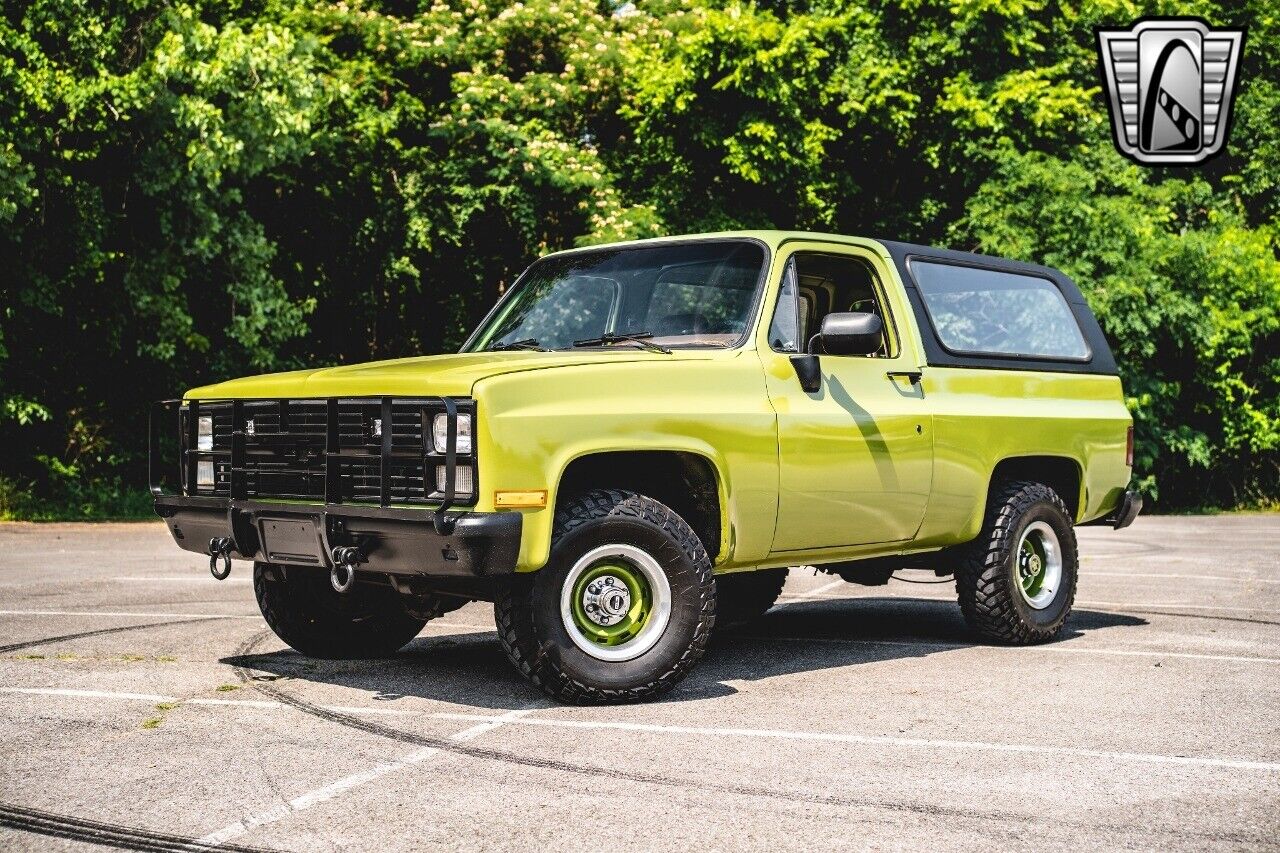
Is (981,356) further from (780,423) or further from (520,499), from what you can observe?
(520,499)

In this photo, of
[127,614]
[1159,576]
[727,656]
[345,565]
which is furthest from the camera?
[1159,576]

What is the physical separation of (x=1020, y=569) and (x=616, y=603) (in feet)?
10.3

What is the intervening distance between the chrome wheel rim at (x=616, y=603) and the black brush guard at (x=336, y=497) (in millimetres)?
537

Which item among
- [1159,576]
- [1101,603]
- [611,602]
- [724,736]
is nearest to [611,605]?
[611,602]

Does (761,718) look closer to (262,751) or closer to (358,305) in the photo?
(262,751)

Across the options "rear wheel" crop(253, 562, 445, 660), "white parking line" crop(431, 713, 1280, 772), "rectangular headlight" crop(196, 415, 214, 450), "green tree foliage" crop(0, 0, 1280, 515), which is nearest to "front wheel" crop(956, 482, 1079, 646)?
"white parking line" crop(431, 713, 1280, 772)

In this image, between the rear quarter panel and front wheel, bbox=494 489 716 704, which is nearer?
front wheel, bbox=494 489 716 704

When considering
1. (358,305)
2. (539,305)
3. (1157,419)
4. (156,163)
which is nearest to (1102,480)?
(539,305)

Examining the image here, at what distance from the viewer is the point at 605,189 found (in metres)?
27.0

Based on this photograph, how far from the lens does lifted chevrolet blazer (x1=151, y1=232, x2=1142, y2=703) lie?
636cm

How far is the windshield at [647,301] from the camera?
7445 millimetres

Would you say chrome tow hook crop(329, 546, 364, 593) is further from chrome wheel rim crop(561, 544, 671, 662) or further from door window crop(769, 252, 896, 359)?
door window crop(769, 252, 896, 359)

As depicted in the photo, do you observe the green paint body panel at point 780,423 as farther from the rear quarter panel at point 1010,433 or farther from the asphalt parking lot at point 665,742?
the asphalt parking lot at point 665,742

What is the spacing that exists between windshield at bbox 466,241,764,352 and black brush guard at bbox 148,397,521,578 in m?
1.32
